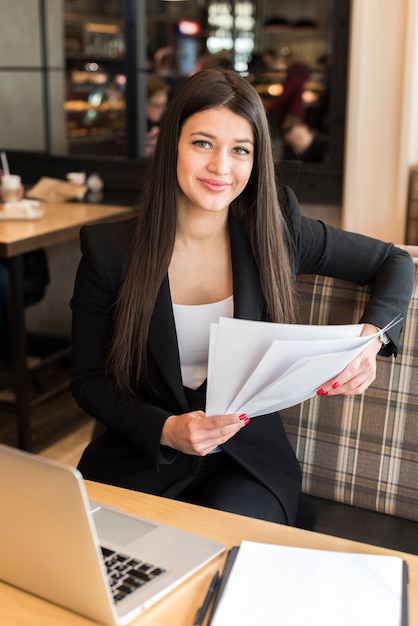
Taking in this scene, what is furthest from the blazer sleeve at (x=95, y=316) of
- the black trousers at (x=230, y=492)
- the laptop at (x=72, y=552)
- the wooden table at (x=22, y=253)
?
the wooden table at (x=22, y=253)

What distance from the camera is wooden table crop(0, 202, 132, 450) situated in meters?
2.79

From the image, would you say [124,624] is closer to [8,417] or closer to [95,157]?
[8,417]

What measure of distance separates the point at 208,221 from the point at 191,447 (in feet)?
1.61

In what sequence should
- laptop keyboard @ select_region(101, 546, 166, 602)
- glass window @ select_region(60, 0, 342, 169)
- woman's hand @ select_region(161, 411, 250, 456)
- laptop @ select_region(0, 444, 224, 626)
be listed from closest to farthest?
laptop @ select_region(0, 444, 224, 626) < laptop keyboard @ select_region(101, 546, 166, 602) < woman's hand @ select_region(161, 411, 250, 456) < glass window @ select_region(60, 0, 342, 169)

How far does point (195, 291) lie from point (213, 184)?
22 centimetres

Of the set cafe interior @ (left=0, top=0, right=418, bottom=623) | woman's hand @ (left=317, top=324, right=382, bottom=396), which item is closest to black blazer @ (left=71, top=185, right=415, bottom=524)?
woman's hand @ (left=317, top=324, right=382, bottom=396)

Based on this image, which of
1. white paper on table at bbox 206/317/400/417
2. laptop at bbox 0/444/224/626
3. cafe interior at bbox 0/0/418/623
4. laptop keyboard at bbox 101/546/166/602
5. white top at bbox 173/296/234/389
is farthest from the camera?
cafe interior at bbox 0/0/418/623

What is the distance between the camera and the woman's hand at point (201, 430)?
4.00 feet

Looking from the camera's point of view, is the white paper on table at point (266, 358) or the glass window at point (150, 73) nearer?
the white paper on table at point (266, 358)

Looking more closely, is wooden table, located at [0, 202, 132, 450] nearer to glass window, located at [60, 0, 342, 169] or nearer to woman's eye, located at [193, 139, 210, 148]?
glass window, located at [60, 0, 342, 169]

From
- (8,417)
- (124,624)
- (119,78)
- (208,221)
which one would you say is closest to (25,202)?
(8,417)

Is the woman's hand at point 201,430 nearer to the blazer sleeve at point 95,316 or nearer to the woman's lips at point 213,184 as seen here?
the blazer sleeve at point 95,316

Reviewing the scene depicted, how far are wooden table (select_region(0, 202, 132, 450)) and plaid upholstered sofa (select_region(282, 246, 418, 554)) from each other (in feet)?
4.45

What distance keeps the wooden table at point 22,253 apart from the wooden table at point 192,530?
168cm
